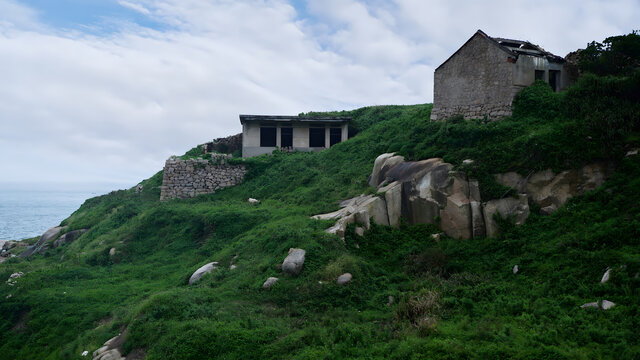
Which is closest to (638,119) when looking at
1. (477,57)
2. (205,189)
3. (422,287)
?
(477,57)

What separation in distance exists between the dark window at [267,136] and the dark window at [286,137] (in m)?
0.57

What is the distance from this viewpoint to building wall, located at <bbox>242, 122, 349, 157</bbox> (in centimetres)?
2792

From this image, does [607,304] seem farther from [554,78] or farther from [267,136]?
[267,136]

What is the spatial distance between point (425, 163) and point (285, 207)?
6.96m

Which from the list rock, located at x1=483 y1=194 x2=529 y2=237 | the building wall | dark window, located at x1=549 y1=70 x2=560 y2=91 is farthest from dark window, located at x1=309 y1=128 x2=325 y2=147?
rock, located at x1=483 y1=194 x2=529 y2=237

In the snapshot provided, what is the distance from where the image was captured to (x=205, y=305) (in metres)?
10.8

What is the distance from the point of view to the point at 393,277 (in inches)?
462

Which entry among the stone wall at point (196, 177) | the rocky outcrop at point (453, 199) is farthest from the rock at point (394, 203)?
the stone wall at point (196, 177)

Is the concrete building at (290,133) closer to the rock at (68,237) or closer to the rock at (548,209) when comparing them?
the rock at (68,237)

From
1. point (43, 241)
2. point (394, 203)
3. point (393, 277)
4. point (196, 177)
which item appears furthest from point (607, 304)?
point (43, 241)

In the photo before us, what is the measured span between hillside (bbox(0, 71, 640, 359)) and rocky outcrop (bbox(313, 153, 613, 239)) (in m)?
0.35

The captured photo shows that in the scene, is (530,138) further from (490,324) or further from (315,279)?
(315,279)

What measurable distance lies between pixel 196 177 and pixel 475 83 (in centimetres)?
1627

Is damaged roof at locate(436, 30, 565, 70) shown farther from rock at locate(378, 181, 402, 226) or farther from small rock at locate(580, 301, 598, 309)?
small rock at locate(580, 301, 598, 309)
